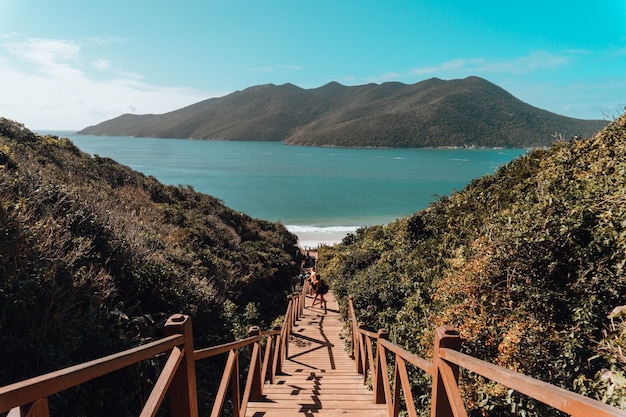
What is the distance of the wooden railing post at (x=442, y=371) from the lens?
1865mm

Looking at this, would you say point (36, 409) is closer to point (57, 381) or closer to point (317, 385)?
point (57, 381)

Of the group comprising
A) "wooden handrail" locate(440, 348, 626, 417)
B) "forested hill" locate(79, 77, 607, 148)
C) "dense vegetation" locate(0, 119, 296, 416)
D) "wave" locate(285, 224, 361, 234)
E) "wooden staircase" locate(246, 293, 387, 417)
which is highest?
"forested hill" locate(79, 77, 607, 148)

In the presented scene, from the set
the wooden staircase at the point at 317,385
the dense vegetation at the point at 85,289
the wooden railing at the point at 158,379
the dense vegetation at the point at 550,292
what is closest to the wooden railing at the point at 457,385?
the wooden staircase at the point at 317,385

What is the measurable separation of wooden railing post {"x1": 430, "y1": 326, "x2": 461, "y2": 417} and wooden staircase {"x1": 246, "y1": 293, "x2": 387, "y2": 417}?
1.66 m

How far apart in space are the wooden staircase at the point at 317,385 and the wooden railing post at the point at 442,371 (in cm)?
166

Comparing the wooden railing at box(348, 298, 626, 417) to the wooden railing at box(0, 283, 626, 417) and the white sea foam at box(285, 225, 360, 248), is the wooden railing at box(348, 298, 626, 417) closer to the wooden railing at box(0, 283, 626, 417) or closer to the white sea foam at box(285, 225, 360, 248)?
the wooden railing at box(0, 283, 626, 417)

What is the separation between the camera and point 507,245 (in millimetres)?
4812

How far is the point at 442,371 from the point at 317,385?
3.09 metres

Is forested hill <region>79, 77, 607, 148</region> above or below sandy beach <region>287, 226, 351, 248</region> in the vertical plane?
above

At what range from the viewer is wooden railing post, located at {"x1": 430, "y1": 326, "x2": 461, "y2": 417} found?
1.87m

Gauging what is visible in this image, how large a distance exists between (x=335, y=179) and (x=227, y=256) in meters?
61.2

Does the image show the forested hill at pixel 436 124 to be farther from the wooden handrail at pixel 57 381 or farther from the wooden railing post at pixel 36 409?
the wooden railing post at pixel 36 409

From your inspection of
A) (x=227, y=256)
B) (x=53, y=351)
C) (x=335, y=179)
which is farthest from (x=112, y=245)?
(x=335, y=179)

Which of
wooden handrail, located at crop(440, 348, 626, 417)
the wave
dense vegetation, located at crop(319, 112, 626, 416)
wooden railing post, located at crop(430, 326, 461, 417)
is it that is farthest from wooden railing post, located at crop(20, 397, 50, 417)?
the wave
